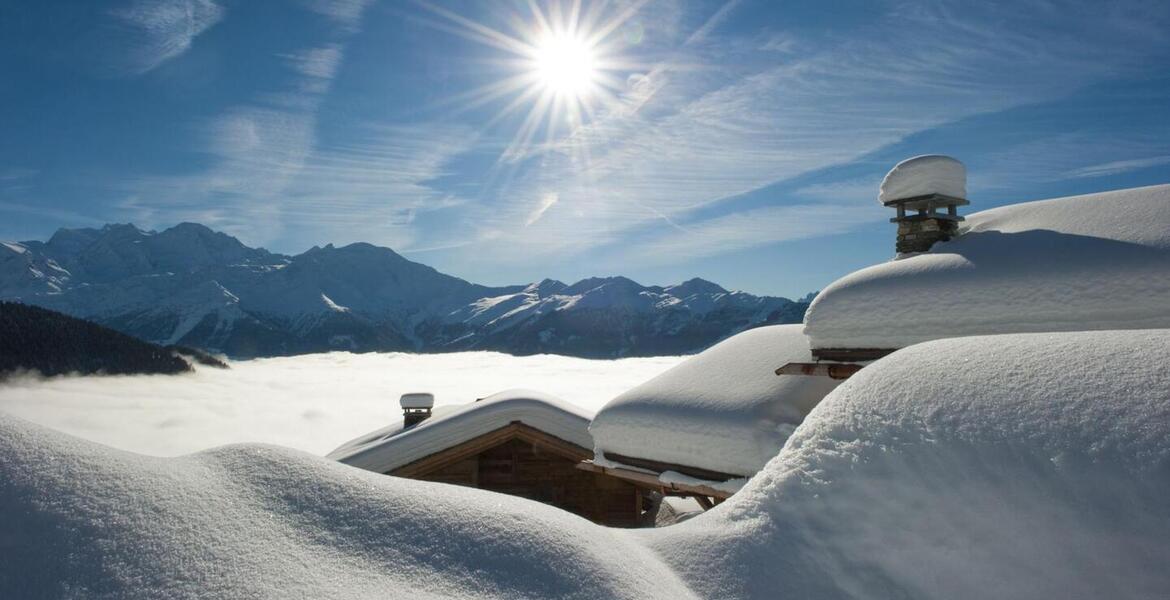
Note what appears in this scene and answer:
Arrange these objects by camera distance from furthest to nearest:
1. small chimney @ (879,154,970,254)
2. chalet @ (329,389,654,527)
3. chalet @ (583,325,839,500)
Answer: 1. chalet @ (329,389,654,527)
2. small chimney @ (879,154,970,254)
3. chalet @ (583,325,839,500)

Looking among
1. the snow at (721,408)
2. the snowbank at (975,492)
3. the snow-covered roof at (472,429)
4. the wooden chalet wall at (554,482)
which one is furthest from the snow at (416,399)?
the snowbank at (975,492)

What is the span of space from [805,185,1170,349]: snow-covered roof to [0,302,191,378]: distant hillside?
112217 millimetres

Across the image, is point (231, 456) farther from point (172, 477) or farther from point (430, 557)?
point (430, 557)

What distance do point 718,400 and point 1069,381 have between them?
612 centimetres

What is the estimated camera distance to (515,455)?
12938mm

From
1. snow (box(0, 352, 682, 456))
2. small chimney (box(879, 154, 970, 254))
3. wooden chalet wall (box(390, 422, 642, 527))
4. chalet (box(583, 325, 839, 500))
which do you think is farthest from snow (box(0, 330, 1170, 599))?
snow (box(0, 352, 682, 456))

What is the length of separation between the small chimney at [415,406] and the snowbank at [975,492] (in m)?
13.5

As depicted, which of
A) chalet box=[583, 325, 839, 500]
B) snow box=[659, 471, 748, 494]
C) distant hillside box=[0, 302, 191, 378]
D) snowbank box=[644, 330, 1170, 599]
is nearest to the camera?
snowbank box=[644, 330, 1170, 599]

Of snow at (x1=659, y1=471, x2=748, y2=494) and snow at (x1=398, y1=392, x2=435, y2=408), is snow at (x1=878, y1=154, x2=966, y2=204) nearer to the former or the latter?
snow at (x1=659, y1=471, x2=748, y2=494)

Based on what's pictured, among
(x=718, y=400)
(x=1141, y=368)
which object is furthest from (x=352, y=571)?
(x=718, y=400)

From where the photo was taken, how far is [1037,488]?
8.23 ft

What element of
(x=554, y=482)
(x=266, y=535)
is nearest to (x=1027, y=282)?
(x=266, y=535)

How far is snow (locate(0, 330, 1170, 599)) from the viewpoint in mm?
2023

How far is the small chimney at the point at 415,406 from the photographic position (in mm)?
15773
